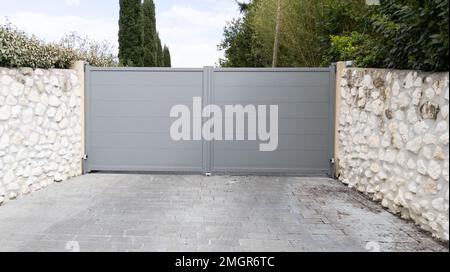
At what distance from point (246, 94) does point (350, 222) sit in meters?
3.39

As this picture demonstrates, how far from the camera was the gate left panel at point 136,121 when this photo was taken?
7520 mm

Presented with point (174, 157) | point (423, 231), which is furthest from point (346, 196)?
point (174, 157)

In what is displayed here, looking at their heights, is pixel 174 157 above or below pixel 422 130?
below

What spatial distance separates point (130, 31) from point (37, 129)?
10.7 metres

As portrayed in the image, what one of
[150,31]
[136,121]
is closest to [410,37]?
[136,121]

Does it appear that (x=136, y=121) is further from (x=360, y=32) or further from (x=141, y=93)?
(x=360, y=32)

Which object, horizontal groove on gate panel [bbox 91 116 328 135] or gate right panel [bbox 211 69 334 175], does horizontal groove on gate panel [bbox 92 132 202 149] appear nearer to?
horizontal groove on gate panel [bbox 91 116 328 135]

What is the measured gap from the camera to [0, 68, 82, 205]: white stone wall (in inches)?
216

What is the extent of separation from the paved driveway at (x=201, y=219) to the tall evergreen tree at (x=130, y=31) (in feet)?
33.5

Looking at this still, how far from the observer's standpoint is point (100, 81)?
7527 millimetres

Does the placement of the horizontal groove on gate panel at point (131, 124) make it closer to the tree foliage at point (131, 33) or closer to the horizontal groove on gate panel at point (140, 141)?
the horizontal groove on gate panel at point (140, 141)

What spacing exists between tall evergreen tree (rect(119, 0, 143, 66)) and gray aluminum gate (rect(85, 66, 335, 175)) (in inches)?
349

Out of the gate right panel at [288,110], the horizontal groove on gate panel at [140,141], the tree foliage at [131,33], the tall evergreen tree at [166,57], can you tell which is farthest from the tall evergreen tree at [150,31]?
the gate right panel at [288,110]
